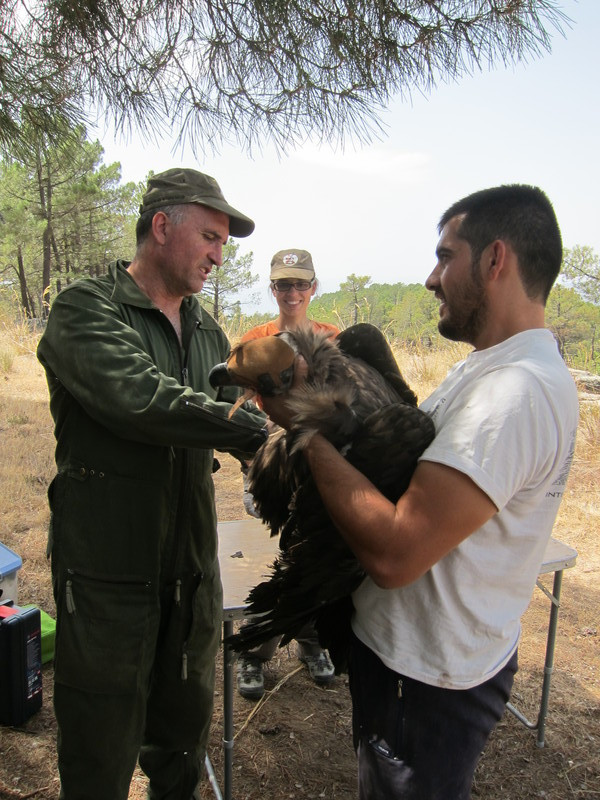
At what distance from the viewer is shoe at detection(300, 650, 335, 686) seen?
345 cm

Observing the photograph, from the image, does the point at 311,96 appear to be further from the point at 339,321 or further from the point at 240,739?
the point at 339,321

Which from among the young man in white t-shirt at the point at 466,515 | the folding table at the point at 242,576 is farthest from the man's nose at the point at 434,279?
the folding table at the point at 242,576

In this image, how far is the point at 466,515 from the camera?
1215 millimetres

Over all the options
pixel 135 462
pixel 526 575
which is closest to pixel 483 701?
pixel 526 575

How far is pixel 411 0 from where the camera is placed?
313cm

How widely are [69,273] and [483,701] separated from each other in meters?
24.4

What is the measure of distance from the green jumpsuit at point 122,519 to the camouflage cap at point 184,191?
304mm

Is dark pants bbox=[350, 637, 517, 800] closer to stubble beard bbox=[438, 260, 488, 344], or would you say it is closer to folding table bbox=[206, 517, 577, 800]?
folding table bbox=[206, 517, 577, 800]

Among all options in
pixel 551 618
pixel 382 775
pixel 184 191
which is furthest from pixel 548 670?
pixel 184 191

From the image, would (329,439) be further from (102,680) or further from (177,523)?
(102,680)

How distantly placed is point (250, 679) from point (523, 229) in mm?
2928

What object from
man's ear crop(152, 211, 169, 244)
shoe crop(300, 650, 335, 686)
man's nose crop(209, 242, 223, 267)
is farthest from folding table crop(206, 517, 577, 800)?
man's ear crop(152, 211, 169, 244)

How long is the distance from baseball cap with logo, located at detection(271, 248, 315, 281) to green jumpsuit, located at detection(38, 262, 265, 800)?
209 cm

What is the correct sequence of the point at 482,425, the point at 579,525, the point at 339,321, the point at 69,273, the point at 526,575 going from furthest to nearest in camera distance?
the point at 69,273
the point at 339,321
the point at 579,525
the point at 526,575
the point at 482,425
